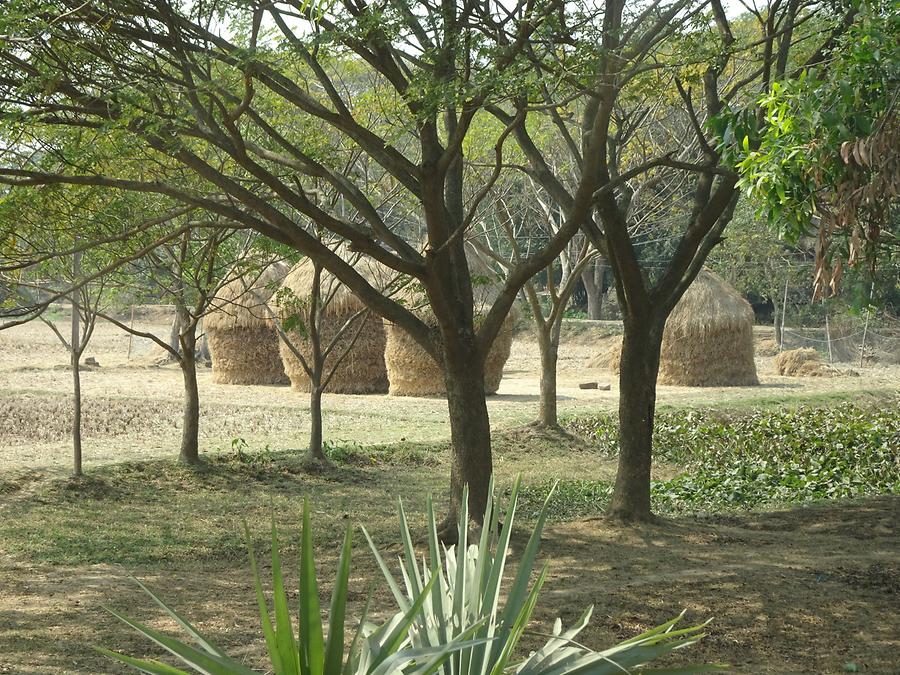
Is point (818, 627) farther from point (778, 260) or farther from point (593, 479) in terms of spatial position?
point (778, 260)

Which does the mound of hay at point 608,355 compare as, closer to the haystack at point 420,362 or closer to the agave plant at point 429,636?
the haystack at point 420,362

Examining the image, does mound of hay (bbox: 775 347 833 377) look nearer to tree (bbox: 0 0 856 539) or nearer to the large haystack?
the large haystack

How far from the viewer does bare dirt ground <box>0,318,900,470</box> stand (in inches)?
566

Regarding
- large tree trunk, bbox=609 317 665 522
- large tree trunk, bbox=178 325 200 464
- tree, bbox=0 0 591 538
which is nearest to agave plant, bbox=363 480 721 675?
tree, bbox=0 0 591 538

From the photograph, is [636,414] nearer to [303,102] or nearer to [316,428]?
[303,102]

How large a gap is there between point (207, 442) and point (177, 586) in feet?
24.4

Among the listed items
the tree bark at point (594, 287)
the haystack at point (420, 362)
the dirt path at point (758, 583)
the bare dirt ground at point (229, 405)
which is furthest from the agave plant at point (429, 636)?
the tree bark at point (594, 287)

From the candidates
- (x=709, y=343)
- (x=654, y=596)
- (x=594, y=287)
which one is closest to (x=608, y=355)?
(x=709, y=343)

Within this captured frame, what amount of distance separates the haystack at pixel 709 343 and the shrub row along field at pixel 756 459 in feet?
18.1

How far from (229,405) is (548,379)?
638 cm

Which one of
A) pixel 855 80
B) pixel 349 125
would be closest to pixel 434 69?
pixel 349 125

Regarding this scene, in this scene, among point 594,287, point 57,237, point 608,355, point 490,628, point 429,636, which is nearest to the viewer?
point 490,628

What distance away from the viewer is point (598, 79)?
682 cm

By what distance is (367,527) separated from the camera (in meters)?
9.65
